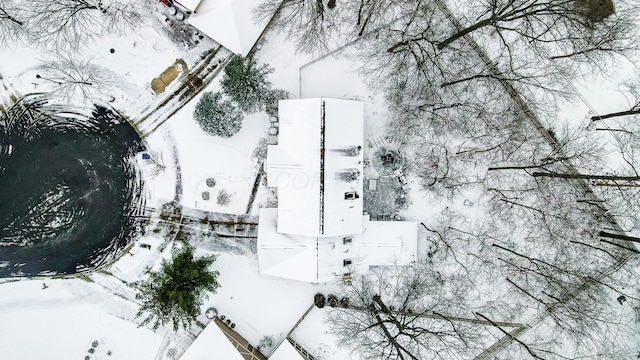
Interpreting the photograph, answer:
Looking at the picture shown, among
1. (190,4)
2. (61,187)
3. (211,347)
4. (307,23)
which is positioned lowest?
(211,347)

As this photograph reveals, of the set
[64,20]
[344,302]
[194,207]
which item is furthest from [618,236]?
[64,20]

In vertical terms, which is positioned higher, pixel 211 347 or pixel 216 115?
pixel 216 115

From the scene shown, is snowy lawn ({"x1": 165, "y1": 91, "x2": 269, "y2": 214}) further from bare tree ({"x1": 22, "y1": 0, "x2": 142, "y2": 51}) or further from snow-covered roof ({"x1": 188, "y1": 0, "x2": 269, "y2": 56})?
bare tree ({"x1": 22, "y1": 0, "x2": 142, "y2": 51})

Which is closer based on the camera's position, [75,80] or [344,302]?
[75,80]

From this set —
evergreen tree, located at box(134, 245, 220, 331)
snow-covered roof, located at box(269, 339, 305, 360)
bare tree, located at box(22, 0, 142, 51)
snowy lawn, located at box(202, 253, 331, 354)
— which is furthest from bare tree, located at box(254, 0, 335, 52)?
snow-covered roof, located at box(269, 339, 305, 360)

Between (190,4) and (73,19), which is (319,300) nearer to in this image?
(190,4)

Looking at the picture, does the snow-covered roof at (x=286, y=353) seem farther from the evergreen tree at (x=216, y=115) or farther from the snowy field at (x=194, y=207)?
the evergreen tree at (x=216, y=115)

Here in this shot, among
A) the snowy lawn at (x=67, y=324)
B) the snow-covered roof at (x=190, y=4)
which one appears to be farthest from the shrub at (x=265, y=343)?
the snow-covered roof at (x=190, y=4)
